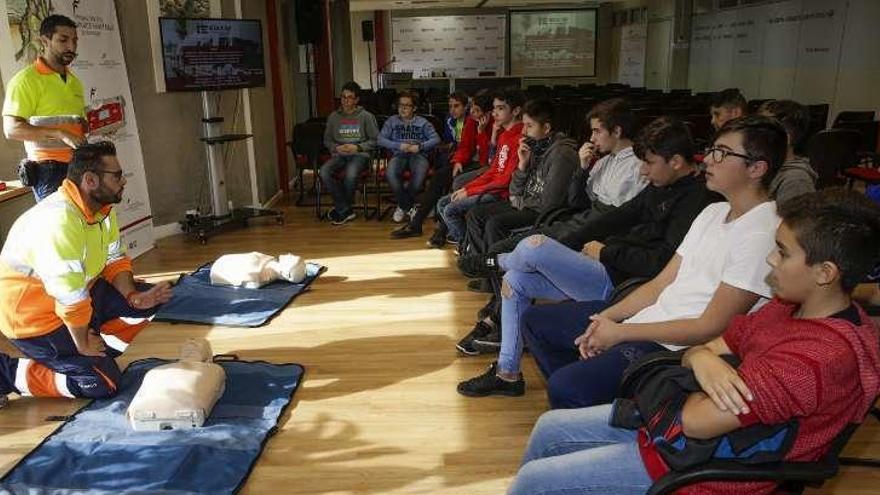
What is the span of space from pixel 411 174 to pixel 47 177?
10.4 feet

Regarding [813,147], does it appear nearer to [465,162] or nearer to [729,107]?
[729,107]

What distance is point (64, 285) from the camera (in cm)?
259

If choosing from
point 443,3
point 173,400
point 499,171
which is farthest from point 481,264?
point 443,3

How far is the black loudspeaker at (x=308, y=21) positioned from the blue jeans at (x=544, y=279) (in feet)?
21.9

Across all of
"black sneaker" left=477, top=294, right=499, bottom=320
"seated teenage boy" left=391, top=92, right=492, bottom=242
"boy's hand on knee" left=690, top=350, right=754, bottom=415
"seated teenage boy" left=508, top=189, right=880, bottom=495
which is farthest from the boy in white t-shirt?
"seated teenage boy" left=391, top=92, right=492, bottom=242

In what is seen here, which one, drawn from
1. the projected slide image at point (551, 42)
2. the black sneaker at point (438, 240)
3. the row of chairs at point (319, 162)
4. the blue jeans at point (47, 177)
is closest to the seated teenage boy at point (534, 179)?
the black sneaker at point (438, 240)

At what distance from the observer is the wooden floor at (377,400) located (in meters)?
2.39

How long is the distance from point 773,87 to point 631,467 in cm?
1004

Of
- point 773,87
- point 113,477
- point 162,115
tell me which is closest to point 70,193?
point 113,477

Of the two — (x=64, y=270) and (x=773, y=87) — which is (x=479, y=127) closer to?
(x=64, y=270)

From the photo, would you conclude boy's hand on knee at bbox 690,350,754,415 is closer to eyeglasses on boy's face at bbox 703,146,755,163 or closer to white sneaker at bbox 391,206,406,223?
eyeglasses on boy's face at bbox 703,146,755,163

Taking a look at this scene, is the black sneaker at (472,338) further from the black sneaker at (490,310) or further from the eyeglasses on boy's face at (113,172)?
the eyeglasses on boy's face at (113,172)

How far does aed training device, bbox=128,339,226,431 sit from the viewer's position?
8.54 ft

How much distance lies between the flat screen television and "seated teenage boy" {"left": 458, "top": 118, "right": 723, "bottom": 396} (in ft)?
12.1
